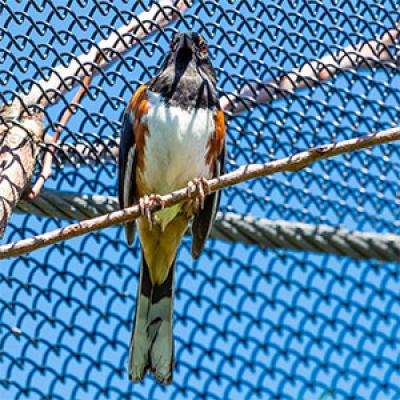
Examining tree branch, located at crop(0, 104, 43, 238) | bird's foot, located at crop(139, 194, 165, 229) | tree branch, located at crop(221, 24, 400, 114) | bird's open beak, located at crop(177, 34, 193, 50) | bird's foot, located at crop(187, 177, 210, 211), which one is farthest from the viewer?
tree branch, located at crop(221, 24, 400, 114)

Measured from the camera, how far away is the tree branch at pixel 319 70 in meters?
3.02

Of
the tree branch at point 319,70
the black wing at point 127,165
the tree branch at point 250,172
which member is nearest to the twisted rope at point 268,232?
the black wing at point 127,165

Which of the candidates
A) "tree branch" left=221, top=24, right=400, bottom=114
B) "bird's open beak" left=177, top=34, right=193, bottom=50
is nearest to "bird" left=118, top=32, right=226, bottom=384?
"bird's open beak" left=177, top=34, right=193, bottom=50

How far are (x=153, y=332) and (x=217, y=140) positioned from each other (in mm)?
555

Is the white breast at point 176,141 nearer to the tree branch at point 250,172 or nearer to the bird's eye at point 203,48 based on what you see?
the bird's eye at point 203,48

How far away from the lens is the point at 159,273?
289cm

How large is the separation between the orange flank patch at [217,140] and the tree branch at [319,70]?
0.20 metres

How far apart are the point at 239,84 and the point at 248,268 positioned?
0.58 m

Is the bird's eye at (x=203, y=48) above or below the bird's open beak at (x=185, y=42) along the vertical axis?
above

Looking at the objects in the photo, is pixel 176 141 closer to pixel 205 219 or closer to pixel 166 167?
pixel 166 167

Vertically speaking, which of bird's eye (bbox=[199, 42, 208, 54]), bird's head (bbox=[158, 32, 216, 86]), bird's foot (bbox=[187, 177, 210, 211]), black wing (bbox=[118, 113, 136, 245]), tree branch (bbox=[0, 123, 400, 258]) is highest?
bird's eye (bbox=[199, 42, 208, 54])

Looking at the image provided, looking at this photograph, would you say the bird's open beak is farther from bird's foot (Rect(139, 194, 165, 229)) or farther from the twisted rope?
bird's foot (Rect(139, 194, 165, 229))

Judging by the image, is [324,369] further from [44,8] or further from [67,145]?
[44,8]

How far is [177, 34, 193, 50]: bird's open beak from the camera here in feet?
9.42
